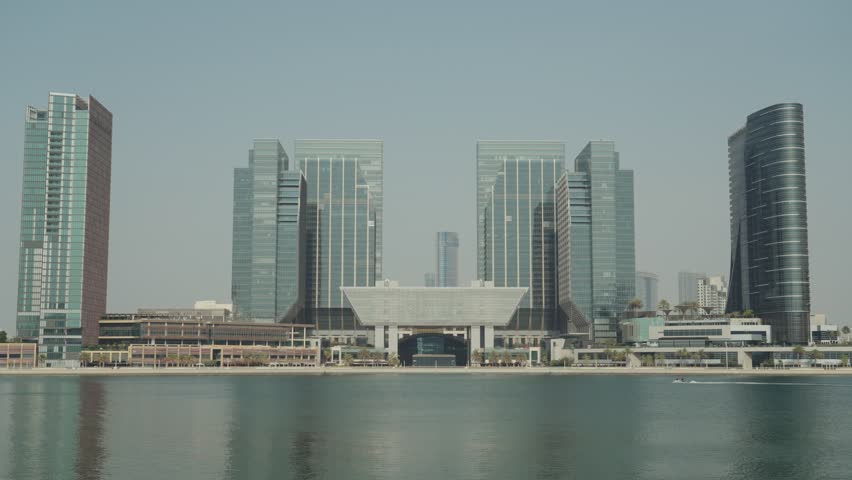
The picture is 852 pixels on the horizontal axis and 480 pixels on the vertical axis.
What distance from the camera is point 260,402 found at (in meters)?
170

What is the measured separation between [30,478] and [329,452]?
30.0 m

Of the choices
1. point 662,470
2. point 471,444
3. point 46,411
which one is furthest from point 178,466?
point 46,411

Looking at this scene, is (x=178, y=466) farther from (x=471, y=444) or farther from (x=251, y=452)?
(x=471, y=444)

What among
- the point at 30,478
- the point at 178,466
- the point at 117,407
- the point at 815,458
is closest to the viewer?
the point at 30,478

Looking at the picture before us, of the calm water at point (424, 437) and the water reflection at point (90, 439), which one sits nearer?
the water reflection at point (90, 439)

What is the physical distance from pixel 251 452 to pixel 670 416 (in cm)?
6926

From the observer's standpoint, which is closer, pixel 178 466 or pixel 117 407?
pixel 178 466

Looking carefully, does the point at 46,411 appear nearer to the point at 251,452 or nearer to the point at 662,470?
the point at 251,452

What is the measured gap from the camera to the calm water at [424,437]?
91750mm

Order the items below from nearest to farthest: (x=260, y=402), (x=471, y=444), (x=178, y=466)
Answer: (x=178, y=466) → (x=471, y=444) → (x=260, y=402)

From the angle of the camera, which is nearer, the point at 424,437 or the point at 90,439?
the point at 90,439

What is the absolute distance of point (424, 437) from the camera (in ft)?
382

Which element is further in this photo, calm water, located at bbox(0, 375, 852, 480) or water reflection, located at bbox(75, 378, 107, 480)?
calm water, located at bbox(0, 375, 852, 480)

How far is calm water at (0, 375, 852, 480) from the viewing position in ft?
301
